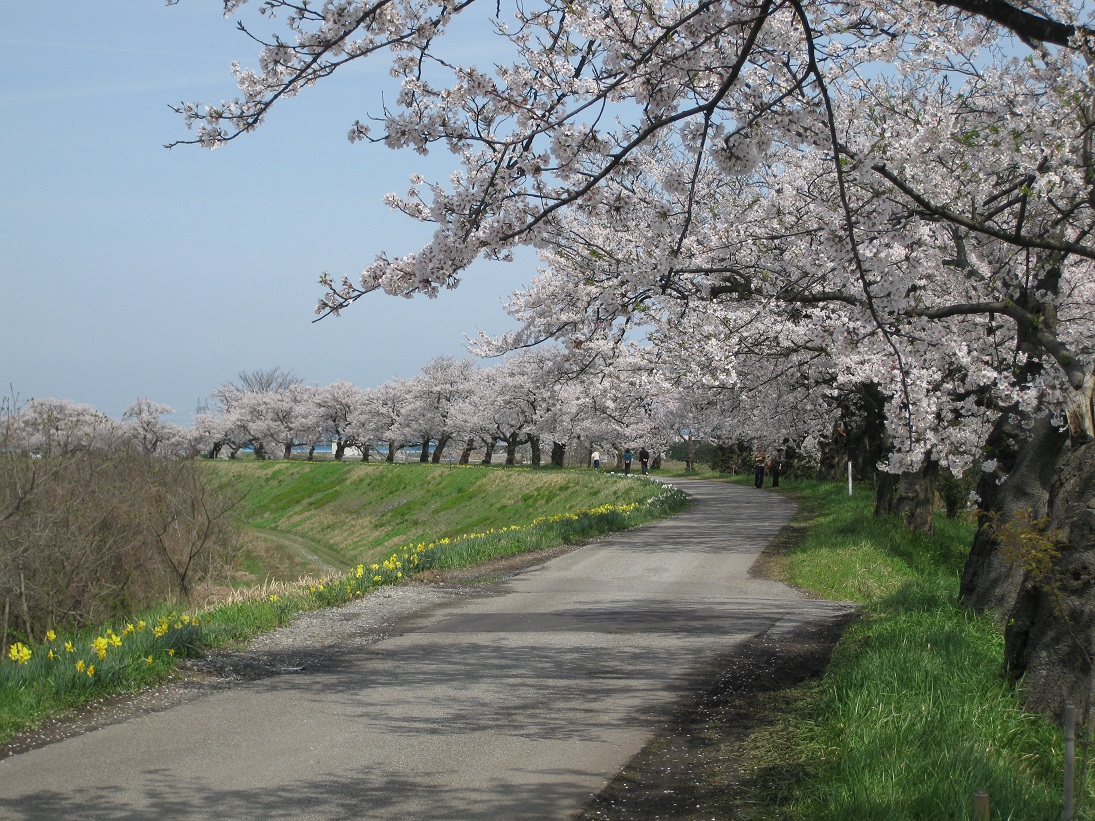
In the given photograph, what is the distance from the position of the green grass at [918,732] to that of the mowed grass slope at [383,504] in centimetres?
2178

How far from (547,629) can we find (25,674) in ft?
16.2

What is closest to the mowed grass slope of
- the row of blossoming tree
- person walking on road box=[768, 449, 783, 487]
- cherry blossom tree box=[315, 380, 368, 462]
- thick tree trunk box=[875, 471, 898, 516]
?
person walking on road box=[768, 449, 783, 487]

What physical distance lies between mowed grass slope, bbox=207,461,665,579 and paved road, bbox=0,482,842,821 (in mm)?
20134

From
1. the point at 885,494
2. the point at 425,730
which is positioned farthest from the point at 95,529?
the point at 885,494

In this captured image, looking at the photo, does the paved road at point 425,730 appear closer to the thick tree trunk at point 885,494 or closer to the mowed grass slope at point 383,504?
the thick tree trunk at point 885,494

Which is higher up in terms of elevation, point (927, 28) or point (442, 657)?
point (927, 28)

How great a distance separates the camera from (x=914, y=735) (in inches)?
205

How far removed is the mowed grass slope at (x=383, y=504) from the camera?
121ft

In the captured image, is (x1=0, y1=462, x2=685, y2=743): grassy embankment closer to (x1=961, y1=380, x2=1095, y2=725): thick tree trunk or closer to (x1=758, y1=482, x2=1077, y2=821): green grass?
(x1=758, y1=482, x2=1077, y2=821): green grass

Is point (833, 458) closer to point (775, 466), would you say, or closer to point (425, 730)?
point (775, 466)

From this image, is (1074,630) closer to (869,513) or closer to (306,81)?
(306,81)

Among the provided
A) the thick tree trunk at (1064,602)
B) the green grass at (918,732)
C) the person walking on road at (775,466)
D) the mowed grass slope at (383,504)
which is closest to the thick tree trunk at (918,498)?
the green grass at (918,732)

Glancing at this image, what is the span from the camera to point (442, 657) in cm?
866

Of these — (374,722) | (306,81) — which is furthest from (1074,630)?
(306,81)
